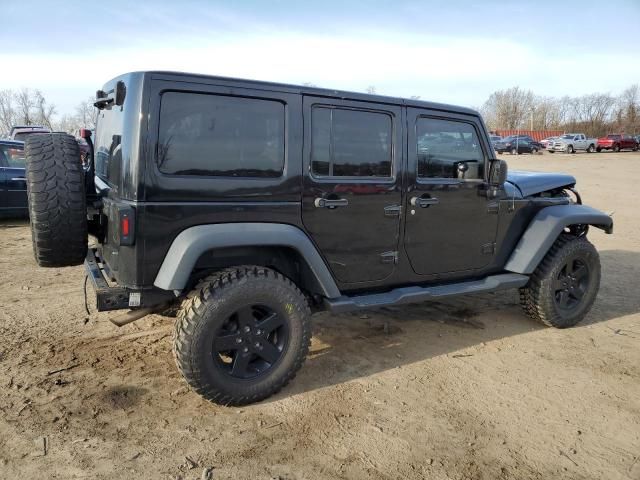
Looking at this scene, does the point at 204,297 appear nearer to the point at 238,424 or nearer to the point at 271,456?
the point at 238,424

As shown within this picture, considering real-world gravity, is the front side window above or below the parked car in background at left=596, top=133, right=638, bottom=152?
below

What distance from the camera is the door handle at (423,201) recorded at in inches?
149

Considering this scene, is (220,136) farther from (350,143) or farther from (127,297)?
(127,297)

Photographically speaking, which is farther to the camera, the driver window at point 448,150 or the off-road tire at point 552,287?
the off-road tire at point 552,287

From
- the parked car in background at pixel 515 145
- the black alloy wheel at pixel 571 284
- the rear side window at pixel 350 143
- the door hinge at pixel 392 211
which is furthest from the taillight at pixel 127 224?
the parked car in background at pixel 515 145

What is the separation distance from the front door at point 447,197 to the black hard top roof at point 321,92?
0.20 feet

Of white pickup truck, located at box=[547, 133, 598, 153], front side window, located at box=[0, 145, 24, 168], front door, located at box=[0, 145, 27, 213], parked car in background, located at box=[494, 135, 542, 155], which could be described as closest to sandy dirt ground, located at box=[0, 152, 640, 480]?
front door, located at box=[0, 145, 27, 213]

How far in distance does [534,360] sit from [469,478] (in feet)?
5.68

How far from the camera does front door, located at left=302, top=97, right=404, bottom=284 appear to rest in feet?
11.1

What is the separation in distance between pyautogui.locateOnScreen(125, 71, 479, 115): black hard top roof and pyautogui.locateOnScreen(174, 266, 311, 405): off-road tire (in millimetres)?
1163

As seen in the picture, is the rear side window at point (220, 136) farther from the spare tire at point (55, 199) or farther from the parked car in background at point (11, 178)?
the parked car in background at point (11, 178)

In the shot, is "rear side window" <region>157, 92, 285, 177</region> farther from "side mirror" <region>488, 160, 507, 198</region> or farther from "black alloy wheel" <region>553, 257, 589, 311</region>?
"black alloy wheel" <region>553, 257, 589, 311</region>

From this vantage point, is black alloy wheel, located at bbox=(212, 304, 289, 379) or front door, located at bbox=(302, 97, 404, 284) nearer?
black alloy wheel, located at bbox=(212, 304, 289, 379)

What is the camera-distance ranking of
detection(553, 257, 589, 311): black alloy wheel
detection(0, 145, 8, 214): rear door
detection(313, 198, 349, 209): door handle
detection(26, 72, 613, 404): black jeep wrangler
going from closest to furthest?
1. detection(26, 72, 613, 404): black jeep wrangler
2. detection(313, 198, 349, 209): door handle
3. detection(553, 257, 589, 311): black alloy wheel
4. detection(0, 145, 8, 214): rear door
